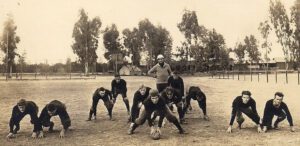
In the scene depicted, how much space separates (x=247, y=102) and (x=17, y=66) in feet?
231

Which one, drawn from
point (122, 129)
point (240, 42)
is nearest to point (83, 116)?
point (122, 129)

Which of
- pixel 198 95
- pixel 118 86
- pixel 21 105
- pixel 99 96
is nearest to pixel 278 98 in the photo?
pixel 198 95

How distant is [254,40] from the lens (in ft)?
326

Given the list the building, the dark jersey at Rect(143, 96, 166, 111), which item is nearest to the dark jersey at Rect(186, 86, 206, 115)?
the dark jersey at Rect(143, 96, 166, 111)

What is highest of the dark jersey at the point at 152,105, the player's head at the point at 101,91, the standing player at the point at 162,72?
the standing player at the point at 162,72

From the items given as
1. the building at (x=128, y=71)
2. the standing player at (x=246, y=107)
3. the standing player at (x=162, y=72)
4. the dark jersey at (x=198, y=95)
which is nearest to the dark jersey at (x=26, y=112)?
the standing player at (x=162, y=72)

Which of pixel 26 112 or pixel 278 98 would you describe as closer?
pixel 278 98

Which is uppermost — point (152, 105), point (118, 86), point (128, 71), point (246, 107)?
point (128, 71)

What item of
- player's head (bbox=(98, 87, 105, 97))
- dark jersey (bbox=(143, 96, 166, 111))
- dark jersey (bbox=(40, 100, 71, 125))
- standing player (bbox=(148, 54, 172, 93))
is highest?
standing player (bbox=(148, 54, 172, 93))

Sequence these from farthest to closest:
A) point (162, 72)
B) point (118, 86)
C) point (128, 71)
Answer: point (128, 71)
point (118, 86)
point (162, 72)

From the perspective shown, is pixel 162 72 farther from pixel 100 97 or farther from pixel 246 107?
pixel 246 107

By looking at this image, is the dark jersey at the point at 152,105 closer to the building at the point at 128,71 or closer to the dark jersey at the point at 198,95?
the dark jersey at the point at 198,95

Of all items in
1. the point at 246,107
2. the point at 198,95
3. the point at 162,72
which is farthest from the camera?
the point at 162,72

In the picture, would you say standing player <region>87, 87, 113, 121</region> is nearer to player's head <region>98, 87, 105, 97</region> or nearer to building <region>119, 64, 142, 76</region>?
player's head <region>98, 87, 105, 97</region>
